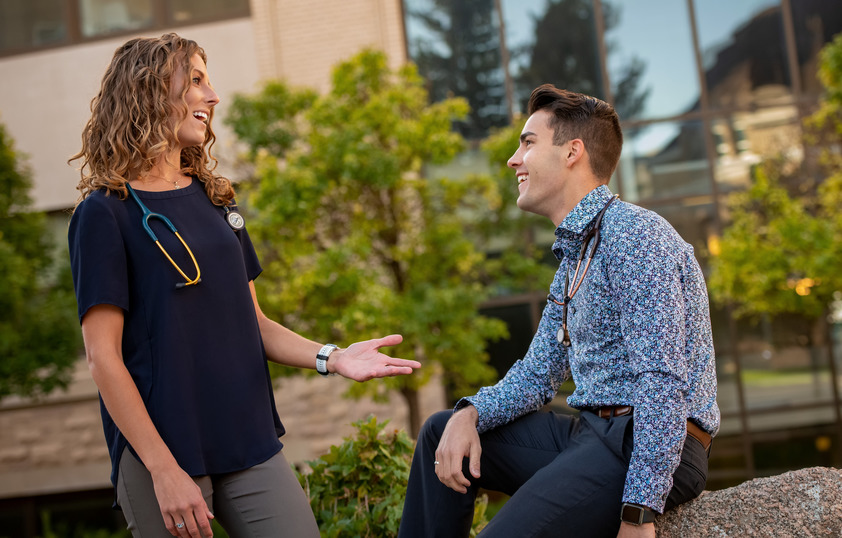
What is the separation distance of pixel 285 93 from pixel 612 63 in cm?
480

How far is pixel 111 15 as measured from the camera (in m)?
11.6

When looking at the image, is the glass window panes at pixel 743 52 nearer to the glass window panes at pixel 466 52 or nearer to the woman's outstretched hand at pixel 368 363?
the glass window panes at pixel 466 52

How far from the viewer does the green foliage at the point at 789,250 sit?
8.24 meters

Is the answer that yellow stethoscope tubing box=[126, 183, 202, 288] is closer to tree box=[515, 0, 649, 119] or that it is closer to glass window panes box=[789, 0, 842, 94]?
tree box=[515, 0, 649, 119]

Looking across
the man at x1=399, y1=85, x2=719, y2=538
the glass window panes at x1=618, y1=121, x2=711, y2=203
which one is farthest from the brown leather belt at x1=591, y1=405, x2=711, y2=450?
the glass window panes at x1=618, y1=121, x2=711, y2=203

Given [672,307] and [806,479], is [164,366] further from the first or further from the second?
[806,479]

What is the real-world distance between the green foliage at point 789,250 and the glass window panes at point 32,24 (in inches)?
374

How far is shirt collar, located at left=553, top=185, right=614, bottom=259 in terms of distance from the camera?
264cm

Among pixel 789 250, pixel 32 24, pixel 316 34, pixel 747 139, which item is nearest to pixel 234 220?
pixel 789 250

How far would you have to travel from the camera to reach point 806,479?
8.16 feet

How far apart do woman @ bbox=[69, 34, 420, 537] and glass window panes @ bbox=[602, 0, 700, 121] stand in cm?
937

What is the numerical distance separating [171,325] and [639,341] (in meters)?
1.31

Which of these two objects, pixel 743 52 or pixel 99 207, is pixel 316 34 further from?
pixel 99 207

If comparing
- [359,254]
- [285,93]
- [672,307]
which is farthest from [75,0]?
[672,307]
